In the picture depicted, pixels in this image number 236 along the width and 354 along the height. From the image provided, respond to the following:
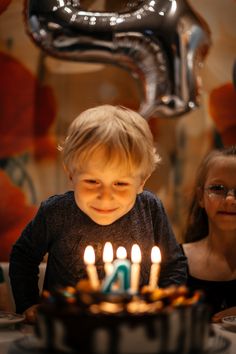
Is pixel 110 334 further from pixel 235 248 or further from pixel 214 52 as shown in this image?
pixel 214 52

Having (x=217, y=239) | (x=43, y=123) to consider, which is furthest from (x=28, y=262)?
(x=43, y=123)

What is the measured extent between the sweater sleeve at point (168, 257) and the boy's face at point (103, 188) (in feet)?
0.65

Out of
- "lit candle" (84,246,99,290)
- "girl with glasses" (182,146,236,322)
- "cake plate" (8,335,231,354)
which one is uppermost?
"lit candle" (84,246,99,290)

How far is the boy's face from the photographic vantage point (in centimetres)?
121

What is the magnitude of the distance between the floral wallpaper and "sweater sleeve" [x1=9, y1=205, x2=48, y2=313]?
4.56 feet

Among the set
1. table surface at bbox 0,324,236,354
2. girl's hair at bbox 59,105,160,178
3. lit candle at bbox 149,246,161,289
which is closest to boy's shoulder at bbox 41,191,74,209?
girl's hair at bbox 59,105,160,178

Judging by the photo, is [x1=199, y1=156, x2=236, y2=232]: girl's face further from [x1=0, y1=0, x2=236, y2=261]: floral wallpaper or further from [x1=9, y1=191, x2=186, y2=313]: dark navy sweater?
[x1=0, y1=0, x2=236, y2=261]: floral wallpaper

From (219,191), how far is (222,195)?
0.7 inches

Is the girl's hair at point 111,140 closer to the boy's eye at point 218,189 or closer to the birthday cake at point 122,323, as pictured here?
the birthday cake at point 122,323

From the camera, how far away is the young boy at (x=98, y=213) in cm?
123

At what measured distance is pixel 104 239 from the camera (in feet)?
4.59

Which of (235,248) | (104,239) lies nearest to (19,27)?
(235,248)

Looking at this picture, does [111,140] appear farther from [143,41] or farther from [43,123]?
[43,123]

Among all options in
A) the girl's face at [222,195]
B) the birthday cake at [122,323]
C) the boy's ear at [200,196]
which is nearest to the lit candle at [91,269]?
the birthday cake at [122,323]
